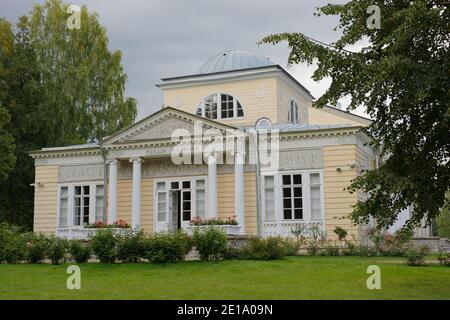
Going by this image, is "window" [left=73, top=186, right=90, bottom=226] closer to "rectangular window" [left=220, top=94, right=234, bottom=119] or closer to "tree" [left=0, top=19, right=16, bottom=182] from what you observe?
"tree" [left=0, top=19, right=16, bottom=182]

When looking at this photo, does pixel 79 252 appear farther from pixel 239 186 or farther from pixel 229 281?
pixel 239 186

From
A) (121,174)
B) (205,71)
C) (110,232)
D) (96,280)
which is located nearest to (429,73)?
(96,280)

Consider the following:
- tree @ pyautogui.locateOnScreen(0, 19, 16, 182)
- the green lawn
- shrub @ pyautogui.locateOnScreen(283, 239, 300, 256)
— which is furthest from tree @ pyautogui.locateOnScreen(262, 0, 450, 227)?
tree @ pyautogui.locateOnScreen(0, 19, 16, 182)

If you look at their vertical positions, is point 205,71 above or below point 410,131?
above

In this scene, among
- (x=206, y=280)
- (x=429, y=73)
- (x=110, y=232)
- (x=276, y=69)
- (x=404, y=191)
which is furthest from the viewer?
(x=276, y=69)

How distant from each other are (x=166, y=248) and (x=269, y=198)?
853 centimetres

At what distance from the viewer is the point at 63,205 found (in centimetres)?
2753

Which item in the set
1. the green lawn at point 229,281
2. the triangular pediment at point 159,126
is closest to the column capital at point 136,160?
the triangular pediment at point 159,126

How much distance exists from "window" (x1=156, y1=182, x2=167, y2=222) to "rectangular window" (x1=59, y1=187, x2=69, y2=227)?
4.71 meters

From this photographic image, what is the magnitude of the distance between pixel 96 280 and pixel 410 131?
24.9ft

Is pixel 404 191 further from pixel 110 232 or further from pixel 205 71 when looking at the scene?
pixel 205 71

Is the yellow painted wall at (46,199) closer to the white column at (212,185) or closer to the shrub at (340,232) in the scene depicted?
the white column at (212,185)

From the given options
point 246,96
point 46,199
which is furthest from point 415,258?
point 46,199

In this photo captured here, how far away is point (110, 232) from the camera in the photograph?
54.8 feet
